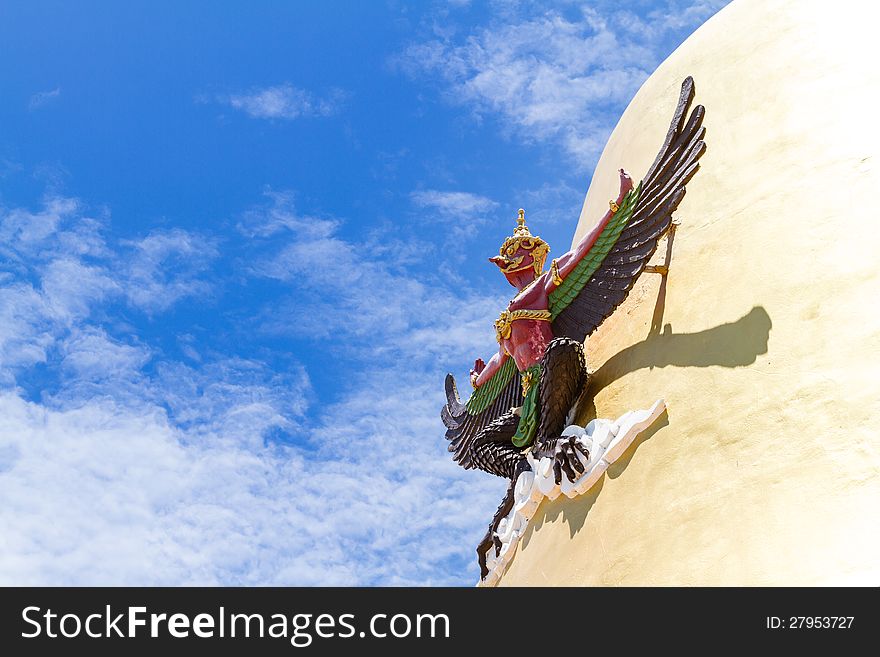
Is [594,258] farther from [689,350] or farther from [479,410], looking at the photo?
[479,410]

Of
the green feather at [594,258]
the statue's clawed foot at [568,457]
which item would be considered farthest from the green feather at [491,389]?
the statue's clawed foot at [568,457]

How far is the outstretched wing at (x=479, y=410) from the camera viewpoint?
30.0ft

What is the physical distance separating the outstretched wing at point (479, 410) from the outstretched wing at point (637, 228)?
2.95ft

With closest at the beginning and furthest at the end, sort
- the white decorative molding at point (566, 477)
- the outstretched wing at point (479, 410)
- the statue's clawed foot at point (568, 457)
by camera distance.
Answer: the white decorative molding at point (566, 477) < the statue's clawed foot at point (568, 457) < the outstretched wing at point (479, 410)

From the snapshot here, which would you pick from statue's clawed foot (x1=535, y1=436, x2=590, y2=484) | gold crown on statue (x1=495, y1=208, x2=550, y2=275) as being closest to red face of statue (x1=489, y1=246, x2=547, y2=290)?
gold crown on statue (x1=495, y1=208, x2=550, y2=275)

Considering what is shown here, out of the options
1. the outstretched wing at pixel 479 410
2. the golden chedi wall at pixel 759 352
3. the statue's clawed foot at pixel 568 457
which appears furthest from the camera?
the outstretched wing at pixel 479 410

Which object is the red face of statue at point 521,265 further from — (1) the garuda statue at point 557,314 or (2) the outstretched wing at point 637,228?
(2) the outstretched wing at point 637,228

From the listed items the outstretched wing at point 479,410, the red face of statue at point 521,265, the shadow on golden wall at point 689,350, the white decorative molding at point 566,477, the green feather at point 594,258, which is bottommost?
the white decorative molding at point 566,477

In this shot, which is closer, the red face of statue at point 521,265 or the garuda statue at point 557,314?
the garuda statue at point 557,314

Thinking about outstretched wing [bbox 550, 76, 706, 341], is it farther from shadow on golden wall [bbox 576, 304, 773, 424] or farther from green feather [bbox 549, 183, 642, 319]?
shadow on golden wall [bbox 576, 304, 773, 424]

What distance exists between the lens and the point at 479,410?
952cm

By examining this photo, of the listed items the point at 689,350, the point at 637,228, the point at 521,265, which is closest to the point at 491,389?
the point at 521,265
